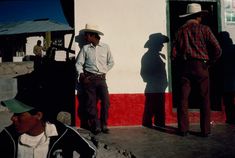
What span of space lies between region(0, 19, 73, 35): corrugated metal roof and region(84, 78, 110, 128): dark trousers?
71.9 feet

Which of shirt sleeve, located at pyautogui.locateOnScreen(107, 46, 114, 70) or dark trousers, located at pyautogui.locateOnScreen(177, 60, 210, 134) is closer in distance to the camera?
dark trousers, located at pyautogui.locateOnScreen(177, 60, 210, 134)

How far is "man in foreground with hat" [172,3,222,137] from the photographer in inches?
200

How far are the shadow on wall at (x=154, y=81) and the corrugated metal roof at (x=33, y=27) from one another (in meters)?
21.5

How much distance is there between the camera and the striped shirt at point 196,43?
5.06 meters

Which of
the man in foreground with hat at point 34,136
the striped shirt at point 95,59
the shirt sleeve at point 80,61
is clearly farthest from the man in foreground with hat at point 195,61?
the man in foreground with hat at point 34,136

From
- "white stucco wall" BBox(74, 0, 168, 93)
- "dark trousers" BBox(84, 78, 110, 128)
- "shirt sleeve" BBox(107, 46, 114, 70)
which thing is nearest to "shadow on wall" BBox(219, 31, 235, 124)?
"white stucco wall" BBox(74, 0, 168, 93)

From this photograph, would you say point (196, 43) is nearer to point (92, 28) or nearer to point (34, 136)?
point (92, 28)

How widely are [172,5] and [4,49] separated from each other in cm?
2487

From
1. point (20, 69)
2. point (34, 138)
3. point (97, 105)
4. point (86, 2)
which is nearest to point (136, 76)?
point (97, 105)

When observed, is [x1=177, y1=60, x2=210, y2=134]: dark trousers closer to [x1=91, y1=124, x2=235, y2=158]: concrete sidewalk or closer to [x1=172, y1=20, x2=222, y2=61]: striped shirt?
[x1=172, y1=20, x2=222, y2=61]: striped shirt

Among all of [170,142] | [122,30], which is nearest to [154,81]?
[122,30]

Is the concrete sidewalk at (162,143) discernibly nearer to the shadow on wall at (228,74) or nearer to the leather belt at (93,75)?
the shadow on wall at (228,74)

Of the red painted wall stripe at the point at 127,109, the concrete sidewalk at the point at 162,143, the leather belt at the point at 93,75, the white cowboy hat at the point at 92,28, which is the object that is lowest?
the concrete sidewalk at the point at 162,143

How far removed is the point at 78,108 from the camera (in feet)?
19.6
